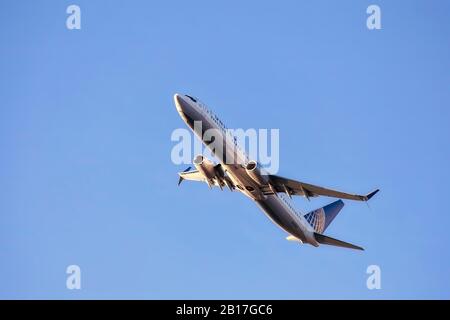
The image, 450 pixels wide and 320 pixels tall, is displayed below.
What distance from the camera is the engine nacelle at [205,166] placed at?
6069 centimetres

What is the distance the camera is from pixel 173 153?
193ft

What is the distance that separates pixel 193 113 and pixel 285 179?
9.92 m

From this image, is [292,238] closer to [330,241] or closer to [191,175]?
[330,241]

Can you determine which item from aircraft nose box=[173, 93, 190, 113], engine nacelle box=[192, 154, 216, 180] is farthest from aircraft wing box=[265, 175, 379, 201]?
aircraft nose box=[173, 93, 190, 113]

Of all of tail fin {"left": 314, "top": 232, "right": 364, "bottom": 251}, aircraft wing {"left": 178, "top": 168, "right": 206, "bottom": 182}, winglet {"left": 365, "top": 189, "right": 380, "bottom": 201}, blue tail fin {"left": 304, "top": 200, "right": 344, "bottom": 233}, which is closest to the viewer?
winglet {"left": 365, "top": 189, "right": 380, "bottom": 201}

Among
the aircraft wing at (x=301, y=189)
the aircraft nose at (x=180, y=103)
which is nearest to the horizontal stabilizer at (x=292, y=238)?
the aircraft wing at (x=301, y=189)

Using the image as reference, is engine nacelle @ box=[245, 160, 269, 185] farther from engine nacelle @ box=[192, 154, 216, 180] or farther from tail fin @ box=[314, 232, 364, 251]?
tail fin @ box=[314, 232, 364, 251]

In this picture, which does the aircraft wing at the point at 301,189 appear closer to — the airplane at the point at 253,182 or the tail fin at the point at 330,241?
the airplane at the point at 253,182

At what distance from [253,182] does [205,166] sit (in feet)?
15.1

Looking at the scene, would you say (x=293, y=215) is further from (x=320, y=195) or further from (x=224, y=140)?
(x=224, y=140)

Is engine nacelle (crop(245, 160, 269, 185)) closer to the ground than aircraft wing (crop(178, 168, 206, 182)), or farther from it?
closer to the ground

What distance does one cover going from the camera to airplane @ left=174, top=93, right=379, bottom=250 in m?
56.4

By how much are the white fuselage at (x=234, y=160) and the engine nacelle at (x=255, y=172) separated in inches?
11.9
